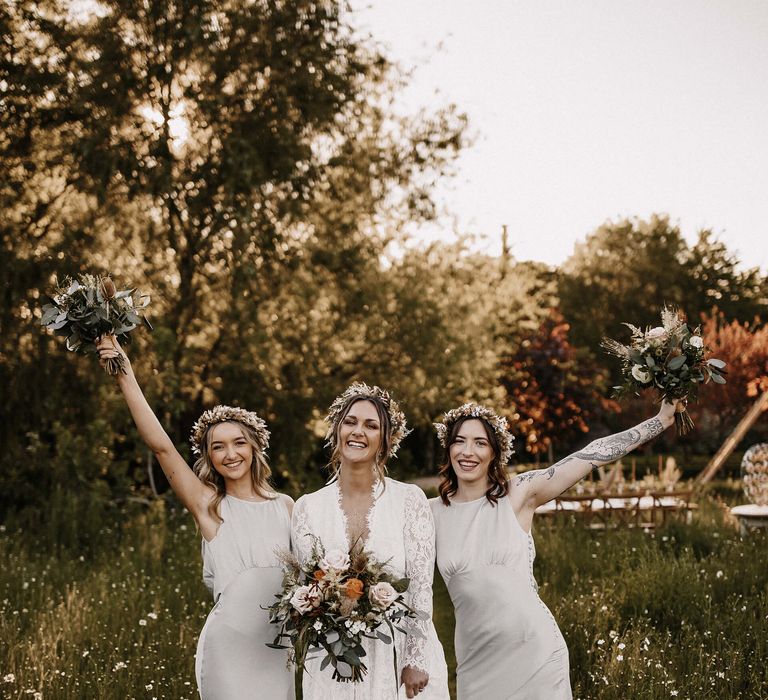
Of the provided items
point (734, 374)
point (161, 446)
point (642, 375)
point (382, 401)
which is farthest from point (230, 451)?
point (734, 374)

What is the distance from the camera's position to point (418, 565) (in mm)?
4055

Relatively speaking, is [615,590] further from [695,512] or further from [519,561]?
[695,512]

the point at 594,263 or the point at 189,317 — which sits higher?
the point at 594,263

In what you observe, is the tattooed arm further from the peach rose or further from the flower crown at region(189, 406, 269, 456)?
the flower crown at region(189, 406, 269, 456)

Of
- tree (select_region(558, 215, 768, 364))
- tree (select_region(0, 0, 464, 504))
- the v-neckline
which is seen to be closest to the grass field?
the v-neckline

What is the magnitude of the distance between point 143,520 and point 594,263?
119 feet

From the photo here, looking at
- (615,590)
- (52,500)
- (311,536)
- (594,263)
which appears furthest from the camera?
(594,263)

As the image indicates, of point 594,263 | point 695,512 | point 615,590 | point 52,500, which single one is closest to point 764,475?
point 695,512

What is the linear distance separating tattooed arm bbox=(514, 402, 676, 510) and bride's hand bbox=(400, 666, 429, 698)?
1.04 metres

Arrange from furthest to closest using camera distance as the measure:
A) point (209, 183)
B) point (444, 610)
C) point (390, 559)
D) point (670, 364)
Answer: point (209, 183) < point (444, 610) < point (670, 364) < point (390, 559)

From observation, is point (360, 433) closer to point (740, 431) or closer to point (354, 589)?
point (354, 589)

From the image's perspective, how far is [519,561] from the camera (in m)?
4.20

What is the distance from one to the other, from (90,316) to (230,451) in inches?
39.8

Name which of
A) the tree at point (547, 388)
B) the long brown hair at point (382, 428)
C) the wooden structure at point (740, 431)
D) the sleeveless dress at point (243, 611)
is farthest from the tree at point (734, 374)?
the sleeveless dress at point (243, 611)
